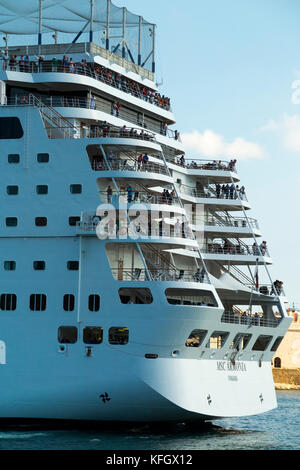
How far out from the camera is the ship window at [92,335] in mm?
38406

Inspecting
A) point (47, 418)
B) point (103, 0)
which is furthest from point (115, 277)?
point (103, 0)

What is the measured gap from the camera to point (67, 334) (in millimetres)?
38938

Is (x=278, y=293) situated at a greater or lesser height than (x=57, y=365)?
greater

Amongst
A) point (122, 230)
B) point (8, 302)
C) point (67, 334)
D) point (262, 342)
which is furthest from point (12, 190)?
point (262, 342)

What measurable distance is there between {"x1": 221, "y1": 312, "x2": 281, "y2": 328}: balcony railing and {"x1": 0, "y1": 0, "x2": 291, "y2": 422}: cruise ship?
84 mm

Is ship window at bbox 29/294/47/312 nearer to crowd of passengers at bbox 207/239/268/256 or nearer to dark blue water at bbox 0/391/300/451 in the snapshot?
dark blue water at bbox 0/391/300/451

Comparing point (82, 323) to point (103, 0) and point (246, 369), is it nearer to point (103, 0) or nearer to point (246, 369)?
point (246, 369)

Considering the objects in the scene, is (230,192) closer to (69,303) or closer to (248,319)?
(248,319)

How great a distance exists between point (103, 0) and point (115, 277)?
1788 centimetres

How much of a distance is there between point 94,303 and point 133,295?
63.9 inches

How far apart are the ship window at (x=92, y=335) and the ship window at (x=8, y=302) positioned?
10.5 ft

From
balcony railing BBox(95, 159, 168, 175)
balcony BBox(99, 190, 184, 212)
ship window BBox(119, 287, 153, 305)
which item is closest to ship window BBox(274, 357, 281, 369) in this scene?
balcony BBox(99, 190, 184, 212)

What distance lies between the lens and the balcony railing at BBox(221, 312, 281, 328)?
141 feet
